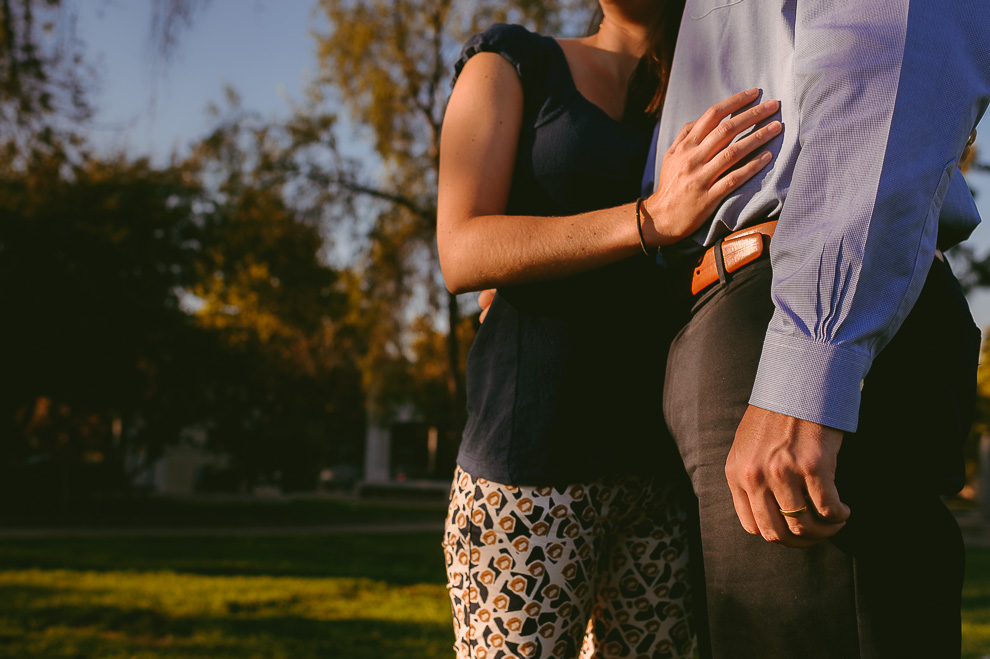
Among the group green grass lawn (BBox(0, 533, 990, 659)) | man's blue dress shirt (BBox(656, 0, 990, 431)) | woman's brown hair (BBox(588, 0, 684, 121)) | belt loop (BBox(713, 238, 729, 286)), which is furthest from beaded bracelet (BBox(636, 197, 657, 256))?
green grass lawn (BBox(0, 533, 990, 659))

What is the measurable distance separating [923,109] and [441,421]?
32.9 m

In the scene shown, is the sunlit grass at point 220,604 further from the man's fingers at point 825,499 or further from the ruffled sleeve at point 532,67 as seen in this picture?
the man's fingers at point 825,499

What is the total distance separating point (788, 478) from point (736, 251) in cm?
37

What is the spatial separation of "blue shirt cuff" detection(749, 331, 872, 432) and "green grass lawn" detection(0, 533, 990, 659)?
4.31m

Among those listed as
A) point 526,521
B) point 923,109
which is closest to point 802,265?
point 923,109

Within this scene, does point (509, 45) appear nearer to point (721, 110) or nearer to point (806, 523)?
point (721, 110)

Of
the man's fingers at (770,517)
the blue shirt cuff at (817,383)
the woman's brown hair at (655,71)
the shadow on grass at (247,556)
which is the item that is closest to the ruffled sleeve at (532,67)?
the woman's brown hair at (655,71)

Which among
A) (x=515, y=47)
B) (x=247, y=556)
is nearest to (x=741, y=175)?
(x=515, y=47)

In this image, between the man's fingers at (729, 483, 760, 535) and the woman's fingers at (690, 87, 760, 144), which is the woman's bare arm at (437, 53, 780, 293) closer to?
the woman's fingers at (690, 87, 760, 144)

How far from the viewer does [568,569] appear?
139cm

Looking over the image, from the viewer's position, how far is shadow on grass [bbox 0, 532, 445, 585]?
8.24m

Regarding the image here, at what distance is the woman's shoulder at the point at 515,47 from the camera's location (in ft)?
4.93

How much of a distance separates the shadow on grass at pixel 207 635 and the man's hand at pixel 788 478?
4.25 metres

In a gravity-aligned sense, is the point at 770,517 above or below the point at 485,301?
below
